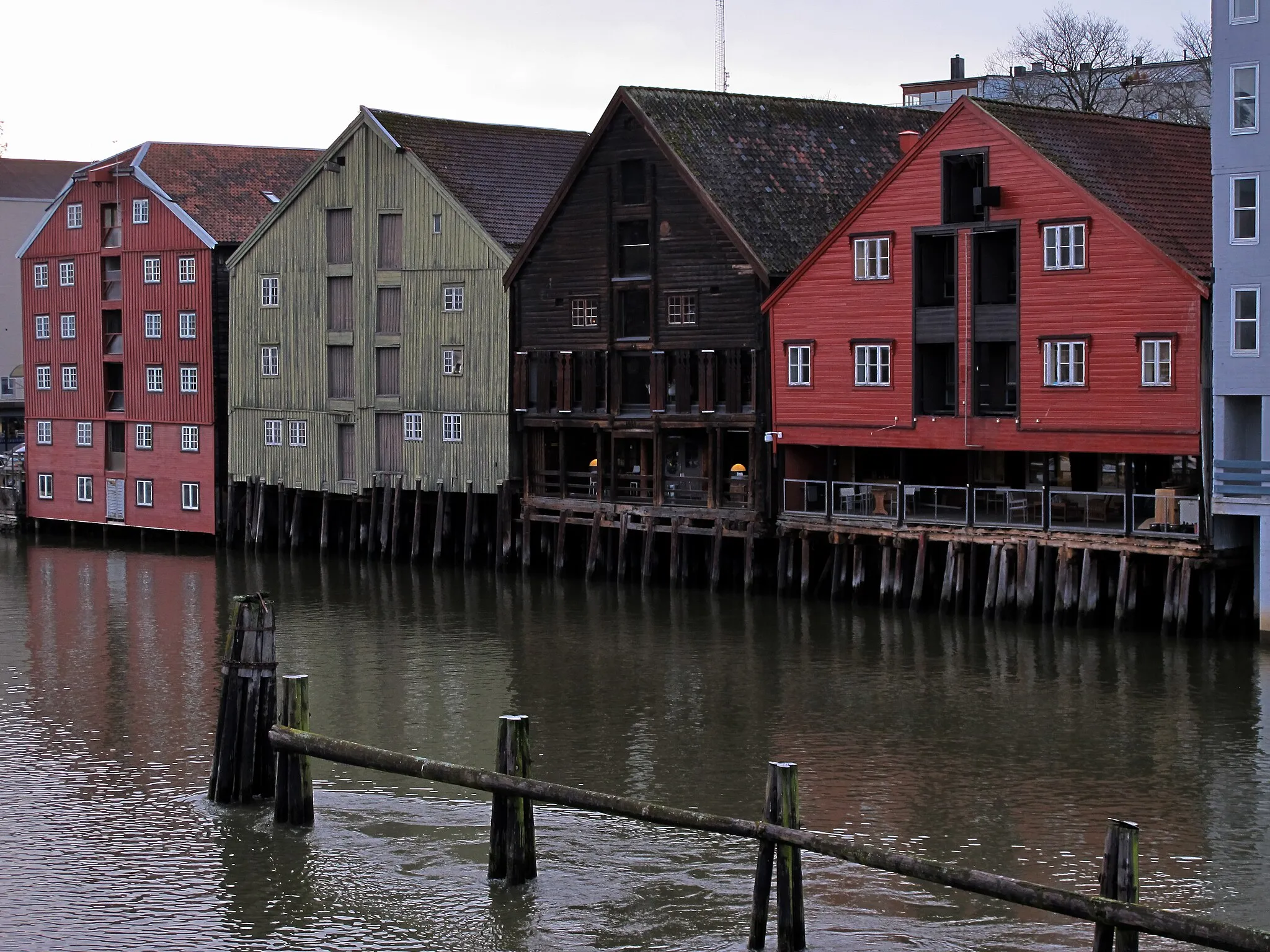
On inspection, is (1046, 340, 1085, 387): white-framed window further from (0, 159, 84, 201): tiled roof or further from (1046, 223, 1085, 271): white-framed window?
(0, 159, 84, 201): tiled roof

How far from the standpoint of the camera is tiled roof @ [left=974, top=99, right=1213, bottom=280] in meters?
42.2

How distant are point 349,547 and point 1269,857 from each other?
40971mm

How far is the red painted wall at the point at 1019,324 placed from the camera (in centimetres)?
4131

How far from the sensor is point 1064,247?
1689 inches

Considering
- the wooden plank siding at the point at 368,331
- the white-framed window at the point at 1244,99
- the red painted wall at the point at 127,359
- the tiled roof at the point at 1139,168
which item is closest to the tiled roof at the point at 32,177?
the red painted wall at the point at 127,359

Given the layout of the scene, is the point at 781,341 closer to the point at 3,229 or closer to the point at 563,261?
the point at 563,261

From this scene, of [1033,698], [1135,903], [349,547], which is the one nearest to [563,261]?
[349,547]

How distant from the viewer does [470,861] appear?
2298cm

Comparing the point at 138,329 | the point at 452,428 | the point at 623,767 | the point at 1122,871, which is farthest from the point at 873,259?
the point at 1122,871

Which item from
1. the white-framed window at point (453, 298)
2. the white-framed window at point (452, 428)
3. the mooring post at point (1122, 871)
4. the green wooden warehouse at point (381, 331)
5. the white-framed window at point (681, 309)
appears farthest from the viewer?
the white-framed window at point (453, 298)

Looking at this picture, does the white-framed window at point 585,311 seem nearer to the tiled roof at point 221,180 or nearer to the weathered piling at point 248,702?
the tiled roof at point 221,180

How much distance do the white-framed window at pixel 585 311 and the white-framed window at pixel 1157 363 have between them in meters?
17.2

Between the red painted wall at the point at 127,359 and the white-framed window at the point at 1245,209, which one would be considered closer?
the white-framed window at the point at 1245,209

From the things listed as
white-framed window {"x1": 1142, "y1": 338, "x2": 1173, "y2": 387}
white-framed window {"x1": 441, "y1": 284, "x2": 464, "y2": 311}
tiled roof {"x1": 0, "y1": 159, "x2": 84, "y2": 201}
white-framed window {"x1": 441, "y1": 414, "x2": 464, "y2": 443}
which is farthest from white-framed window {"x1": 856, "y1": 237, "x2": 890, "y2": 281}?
tiled roof {"x1": 0, "y1": 159, "x2": 84, "y2": 201}
